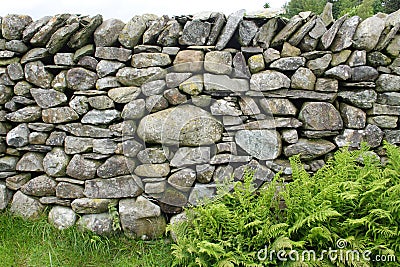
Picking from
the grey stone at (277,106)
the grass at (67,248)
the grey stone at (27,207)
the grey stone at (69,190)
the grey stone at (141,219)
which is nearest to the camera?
the grass at (67,248)

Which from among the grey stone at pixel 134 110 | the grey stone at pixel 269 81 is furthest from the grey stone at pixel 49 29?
the grey stone at pixel 269 81

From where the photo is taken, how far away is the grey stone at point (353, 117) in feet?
13.5

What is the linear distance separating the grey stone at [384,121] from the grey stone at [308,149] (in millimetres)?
542

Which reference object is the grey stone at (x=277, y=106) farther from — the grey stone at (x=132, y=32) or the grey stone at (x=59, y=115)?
the grey stone at (x=59, y=115)

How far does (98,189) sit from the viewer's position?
424 cm

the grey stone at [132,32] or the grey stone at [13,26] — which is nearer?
the grey stone at [132,32]

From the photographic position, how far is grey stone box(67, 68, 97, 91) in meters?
4.15

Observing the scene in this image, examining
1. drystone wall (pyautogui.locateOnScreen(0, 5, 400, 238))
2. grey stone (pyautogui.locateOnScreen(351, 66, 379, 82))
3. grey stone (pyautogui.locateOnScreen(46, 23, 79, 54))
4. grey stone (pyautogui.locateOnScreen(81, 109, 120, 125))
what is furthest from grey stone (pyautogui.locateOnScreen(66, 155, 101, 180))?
grey stone (pyautogui.locateOnScreen(351, 66, 379, 82))

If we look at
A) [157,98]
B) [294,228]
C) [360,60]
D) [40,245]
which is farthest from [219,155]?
[40,245]

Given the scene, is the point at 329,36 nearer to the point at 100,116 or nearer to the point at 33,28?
the point at 100,116

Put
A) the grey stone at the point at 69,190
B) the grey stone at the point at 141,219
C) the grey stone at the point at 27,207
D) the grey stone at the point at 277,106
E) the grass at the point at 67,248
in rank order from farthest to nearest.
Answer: the grey stone at the point at 27,207 < the grey stone at the point at 69,190 < the grey stone at the point at 141,219 < the grey stone at the point at 277,106 < the grass at the point at 67,248

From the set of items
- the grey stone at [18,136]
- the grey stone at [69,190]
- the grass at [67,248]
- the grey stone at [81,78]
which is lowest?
the grass at [67,248]

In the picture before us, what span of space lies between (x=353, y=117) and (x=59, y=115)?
329 centimetres

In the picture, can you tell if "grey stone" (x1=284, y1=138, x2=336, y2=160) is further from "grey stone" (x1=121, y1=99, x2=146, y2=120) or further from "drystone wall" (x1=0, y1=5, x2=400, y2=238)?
"grey stone" (x1=121, y1=99, x2=146, y2=120)
